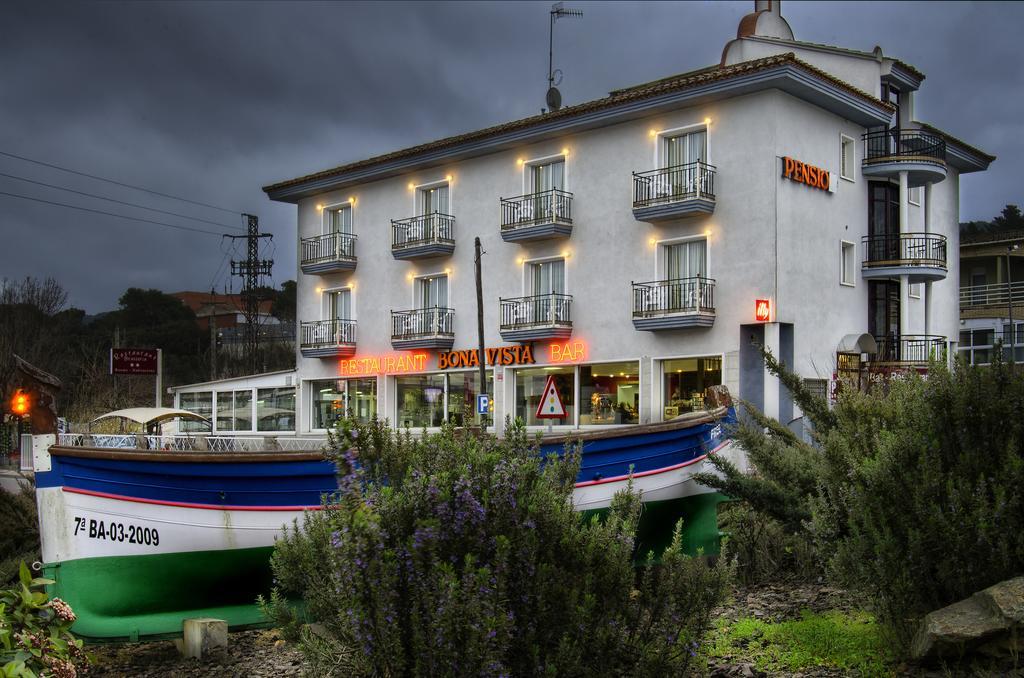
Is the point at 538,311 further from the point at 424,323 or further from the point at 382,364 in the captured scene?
the point at 382,364

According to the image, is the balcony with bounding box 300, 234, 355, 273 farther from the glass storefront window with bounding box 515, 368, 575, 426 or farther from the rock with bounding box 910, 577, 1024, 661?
the rock with bounding box 910, 577, 1024, 661

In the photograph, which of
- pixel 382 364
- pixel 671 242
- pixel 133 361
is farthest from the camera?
pixel 382 364

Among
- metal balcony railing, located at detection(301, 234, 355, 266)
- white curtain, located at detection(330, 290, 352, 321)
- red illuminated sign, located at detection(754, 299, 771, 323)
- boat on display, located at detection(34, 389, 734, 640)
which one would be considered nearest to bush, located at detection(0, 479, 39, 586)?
boat on display, located at detection(34, 389, 734, 640)

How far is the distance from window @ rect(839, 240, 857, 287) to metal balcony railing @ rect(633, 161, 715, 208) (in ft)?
15.7

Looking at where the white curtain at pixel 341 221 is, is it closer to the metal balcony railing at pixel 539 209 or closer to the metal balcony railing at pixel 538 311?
the metal balcony railing at pixel 539 209

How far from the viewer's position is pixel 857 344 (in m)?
26.9

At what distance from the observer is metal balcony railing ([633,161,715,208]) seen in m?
26.2

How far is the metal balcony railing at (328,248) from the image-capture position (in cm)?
3672

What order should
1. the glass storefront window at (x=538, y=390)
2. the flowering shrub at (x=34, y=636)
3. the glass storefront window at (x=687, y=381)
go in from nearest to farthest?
1. the flowering shrub at (x=34, y=636)
2. the glass storefront window at (x=687, y=381)
3. the glass storefront window at (x=538, y=390)

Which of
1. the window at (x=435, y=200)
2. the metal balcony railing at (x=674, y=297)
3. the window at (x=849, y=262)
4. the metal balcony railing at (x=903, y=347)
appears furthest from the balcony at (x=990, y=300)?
the window at (x=435, y=200)

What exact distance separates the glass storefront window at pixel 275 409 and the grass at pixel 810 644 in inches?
1297

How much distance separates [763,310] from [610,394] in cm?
A: 597

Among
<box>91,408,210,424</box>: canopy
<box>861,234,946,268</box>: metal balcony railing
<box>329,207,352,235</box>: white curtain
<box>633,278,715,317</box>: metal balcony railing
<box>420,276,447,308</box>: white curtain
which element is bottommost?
<box>91,408,210,424</box>: canopy

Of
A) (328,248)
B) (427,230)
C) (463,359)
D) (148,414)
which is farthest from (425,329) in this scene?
(148,414)
